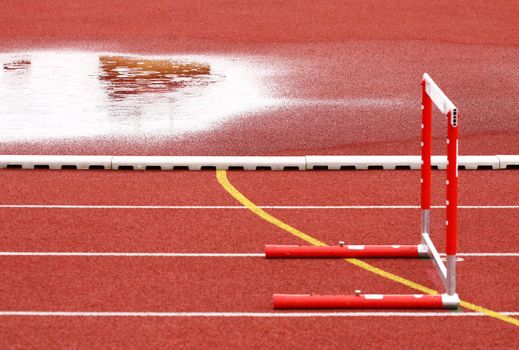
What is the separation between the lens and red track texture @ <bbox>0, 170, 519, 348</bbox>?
275 inches

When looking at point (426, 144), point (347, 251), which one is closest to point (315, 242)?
point (347, 251)

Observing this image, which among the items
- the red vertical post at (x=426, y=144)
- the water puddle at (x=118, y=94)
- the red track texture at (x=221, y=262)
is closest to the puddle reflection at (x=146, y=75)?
the water puddle at (x=118, y=94)

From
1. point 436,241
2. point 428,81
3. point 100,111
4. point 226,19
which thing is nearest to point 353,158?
point 436,241

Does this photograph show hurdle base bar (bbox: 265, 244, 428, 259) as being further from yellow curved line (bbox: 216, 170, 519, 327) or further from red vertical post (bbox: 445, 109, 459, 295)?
red vertical post (bbox: 445, 109, 459, 295)

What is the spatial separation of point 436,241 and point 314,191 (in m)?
1.91

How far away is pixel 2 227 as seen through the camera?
9422mm

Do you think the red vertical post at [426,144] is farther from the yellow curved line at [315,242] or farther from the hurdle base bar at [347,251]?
the yellow curved line at [315,242]

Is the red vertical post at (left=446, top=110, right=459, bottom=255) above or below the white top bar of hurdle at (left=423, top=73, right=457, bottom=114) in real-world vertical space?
below

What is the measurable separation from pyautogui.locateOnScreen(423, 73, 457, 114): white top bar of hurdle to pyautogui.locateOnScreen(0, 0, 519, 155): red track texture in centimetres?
444

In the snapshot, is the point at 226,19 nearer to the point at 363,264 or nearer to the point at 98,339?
the point at 363,264

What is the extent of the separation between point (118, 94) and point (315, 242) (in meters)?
7.30

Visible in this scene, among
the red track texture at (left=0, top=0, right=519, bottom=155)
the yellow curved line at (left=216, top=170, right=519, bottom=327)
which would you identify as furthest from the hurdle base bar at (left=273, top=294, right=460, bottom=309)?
the red track texture at (left=0, top=0, right=519, bottom=155)

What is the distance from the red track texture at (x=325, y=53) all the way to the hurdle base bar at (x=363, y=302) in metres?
5.30

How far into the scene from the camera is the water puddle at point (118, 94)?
1377cm
